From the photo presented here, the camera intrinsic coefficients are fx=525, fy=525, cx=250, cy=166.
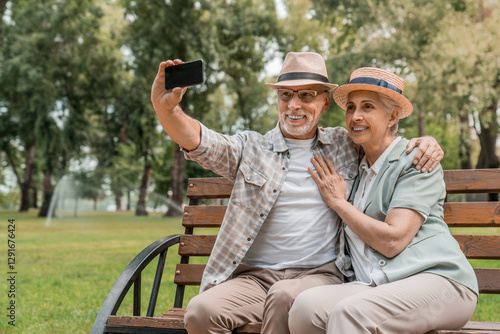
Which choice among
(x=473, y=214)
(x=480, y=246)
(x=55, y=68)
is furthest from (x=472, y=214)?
(x=55, y=68)

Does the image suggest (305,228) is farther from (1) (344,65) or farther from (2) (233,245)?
(1) (344,65)

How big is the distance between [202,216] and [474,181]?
1831 millimetres

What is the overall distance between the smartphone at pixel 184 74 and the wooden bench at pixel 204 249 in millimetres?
1111

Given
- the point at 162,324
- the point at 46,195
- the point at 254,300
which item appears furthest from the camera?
the point at 46,195

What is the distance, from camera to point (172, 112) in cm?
269

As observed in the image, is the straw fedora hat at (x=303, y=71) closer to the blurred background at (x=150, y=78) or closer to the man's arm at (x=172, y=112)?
the man's arm at (x=172, y=112)

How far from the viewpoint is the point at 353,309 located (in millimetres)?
2312

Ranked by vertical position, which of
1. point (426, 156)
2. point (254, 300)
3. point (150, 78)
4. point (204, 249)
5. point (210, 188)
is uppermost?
point (150, 78)

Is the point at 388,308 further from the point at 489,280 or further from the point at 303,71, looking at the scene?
the point at 303,71

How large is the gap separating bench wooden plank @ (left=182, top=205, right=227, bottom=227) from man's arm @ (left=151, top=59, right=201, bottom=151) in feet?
3.27

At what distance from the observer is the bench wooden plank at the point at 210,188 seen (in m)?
3.68

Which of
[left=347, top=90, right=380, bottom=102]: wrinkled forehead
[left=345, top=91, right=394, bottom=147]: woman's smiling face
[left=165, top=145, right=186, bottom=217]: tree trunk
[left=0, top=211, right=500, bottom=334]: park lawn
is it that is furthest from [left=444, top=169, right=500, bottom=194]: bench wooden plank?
[left=165, top=145, right=186, bottom=217]: tree trunk

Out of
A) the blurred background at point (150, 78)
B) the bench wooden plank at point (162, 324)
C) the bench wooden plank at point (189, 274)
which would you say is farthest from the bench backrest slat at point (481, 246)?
the blurred background at point (150, 78)

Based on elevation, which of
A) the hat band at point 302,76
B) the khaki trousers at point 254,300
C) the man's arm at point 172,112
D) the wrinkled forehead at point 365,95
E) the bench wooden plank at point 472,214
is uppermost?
the hat band at point 302,76
